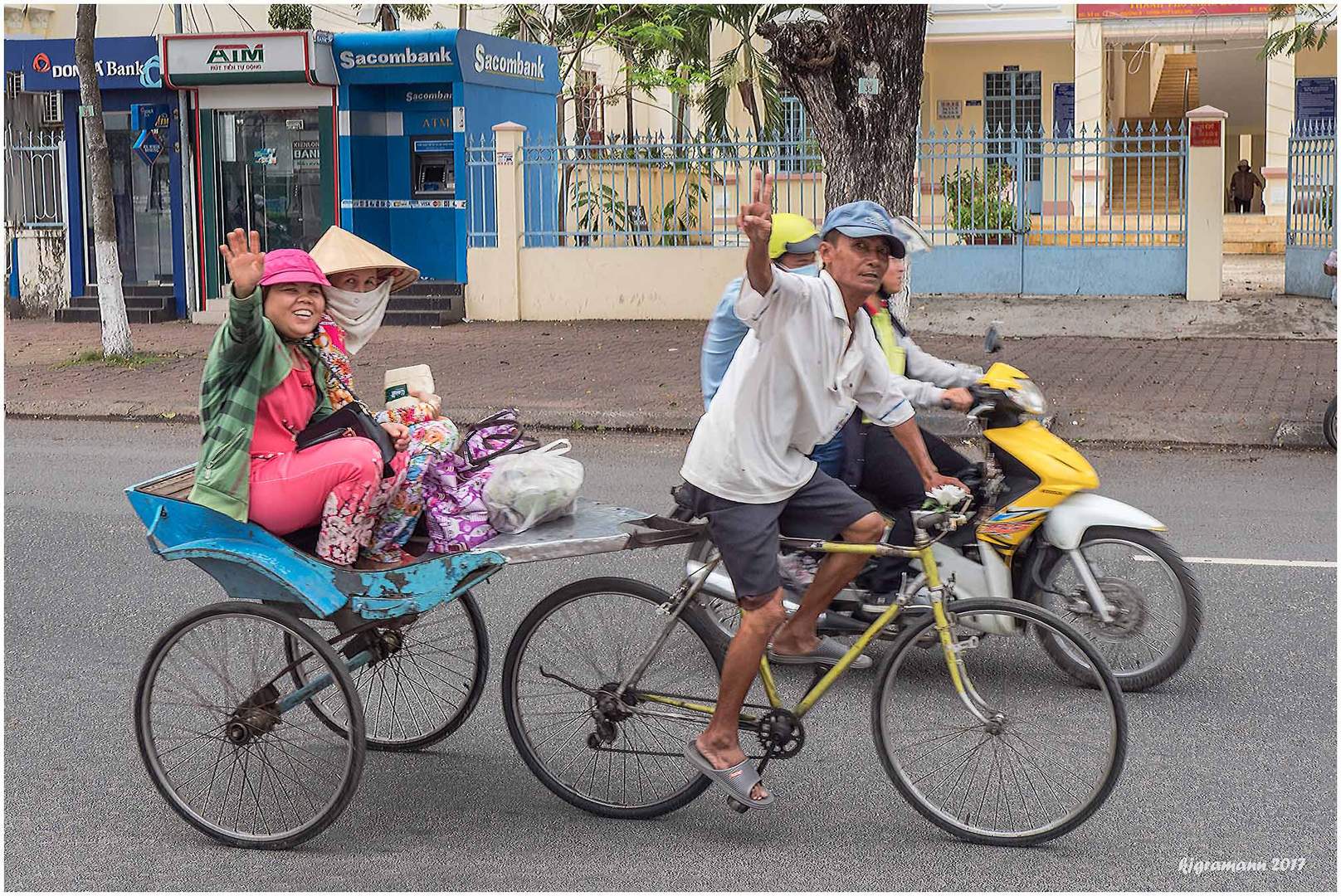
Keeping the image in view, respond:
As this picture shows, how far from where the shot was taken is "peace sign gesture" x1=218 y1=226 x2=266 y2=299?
388cm

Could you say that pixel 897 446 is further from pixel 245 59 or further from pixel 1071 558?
pixel 245 59

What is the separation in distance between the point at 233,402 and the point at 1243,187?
27842 mm

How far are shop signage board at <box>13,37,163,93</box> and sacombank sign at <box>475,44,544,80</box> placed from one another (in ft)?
13.0

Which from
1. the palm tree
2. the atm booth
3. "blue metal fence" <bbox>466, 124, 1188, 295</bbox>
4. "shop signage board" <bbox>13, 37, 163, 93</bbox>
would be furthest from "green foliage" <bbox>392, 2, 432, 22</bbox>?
"blue metal fence" <bbox>466, 124, 1188, 295</bbox>

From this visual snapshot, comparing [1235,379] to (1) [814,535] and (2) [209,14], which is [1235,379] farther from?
(2) [209,14]

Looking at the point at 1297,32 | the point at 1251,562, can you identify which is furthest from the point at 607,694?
the point at 1297,32

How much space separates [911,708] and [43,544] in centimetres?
518

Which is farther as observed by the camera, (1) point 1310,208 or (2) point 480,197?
(2) point 480,197

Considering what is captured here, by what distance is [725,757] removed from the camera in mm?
4133

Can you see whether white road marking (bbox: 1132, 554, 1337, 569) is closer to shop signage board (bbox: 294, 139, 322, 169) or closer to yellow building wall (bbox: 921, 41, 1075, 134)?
shop signage board (bbox: 294, 139, 322, 169)

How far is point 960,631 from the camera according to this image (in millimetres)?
4090

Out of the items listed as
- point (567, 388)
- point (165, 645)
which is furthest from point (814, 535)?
point (567, 388)

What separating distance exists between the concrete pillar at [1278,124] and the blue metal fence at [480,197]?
13.5m

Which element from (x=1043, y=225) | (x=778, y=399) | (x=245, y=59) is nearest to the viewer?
(x=778, y=399)
